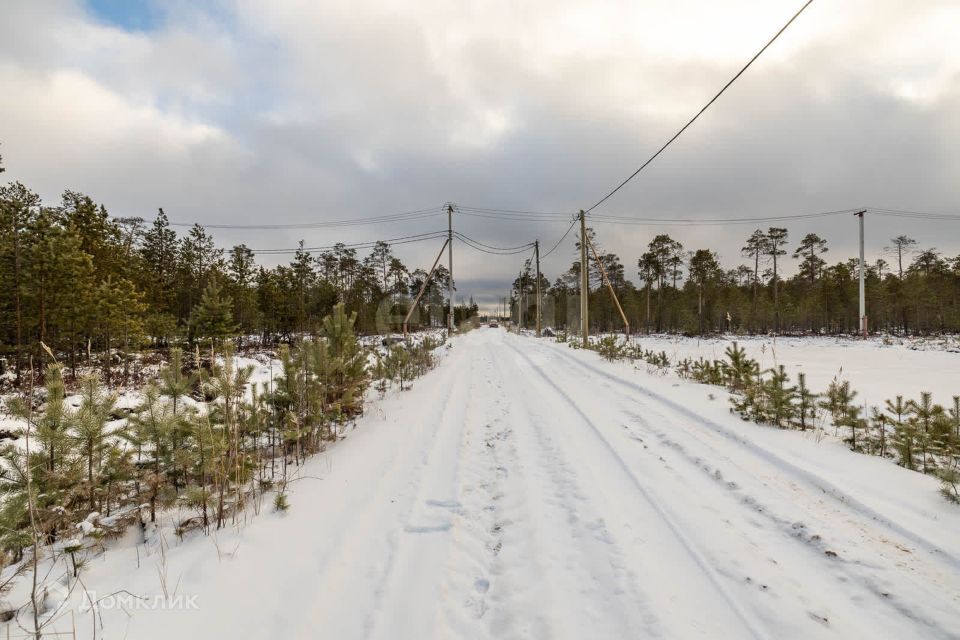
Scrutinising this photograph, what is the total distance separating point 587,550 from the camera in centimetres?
250

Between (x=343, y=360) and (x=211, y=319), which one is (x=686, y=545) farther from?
(x=211, y=319)

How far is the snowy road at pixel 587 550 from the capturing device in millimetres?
1895

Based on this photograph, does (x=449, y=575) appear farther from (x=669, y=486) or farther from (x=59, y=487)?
(x=59, y=487)

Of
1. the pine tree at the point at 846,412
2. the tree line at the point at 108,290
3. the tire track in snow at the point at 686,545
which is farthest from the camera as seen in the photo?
the tree line at the point at 108,290

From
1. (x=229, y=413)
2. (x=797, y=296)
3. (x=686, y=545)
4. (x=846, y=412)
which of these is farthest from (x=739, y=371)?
(x=797, y=296)

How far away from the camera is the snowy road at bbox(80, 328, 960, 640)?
1895 millimetres

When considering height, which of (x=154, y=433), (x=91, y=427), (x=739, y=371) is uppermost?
(x=91, y=427)

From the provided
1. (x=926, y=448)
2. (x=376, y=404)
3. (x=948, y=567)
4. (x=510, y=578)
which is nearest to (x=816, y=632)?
(x=948, y=567)

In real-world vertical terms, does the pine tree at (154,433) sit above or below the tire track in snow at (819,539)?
above

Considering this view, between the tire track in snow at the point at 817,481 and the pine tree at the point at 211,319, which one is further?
the pine tree at the point at 211,319

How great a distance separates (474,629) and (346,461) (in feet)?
9.37

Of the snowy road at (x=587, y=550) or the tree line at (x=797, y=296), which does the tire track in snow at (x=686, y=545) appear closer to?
the snowy road at (x=587, y=550)

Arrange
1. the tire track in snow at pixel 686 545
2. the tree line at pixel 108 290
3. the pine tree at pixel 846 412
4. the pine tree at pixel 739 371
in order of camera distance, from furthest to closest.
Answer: the tree line at pixel 108 290
the pine tree at pixel 739 371
the pine tree at pixel 846 412
the tire track in snow at pixel 686 545

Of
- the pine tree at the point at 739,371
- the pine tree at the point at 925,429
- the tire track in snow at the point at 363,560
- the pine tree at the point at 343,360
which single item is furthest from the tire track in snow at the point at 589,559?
the pine tree at the point at 739,371
